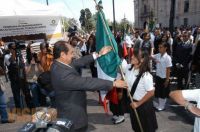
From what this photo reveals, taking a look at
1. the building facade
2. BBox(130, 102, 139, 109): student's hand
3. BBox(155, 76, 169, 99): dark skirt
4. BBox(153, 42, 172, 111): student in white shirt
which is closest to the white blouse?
BBox(130, 102, 139, 109): student's hand

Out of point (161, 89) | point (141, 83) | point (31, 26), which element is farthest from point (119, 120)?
point (31, 26)

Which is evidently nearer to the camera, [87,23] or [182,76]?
[182,76]

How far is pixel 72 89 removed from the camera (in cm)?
335

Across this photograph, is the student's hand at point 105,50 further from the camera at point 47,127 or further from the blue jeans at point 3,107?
the blue jeans at point 3,107

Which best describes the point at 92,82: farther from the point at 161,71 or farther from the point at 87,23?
the point at 87,23

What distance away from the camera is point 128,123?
6.62 metres

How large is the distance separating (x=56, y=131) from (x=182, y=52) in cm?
776

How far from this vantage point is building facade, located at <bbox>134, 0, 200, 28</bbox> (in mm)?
66938

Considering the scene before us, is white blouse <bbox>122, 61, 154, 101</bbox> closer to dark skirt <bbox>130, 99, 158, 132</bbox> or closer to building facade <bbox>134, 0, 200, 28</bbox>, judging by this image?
dark skirt <bbox>130, 99, 158, 132</bbox>

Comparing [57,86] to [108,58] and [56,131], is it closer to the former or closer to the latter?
[56,131]

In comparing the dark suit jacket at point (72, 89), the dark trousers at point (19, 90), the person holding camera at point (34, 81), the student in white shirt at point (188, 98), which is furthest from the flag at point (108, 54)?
the dark trousers at point (19, 90)

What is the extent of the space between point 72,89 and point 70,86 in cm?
5

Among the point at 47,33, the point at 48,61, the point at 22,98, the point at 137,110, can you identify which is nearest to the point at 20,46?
the point at 48,61

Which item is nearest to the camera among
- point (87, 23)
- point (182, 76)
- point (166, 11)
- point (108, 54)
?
point (108, 54)
